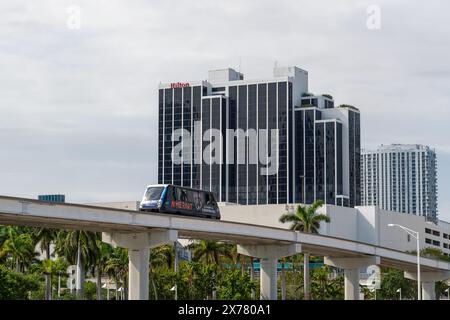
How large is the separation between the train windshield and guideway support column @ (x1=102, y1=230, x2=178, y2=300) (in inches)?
141

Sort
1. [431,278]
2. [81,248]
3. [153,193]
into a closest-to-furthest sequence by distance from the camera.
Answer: [153,193] < [81,248] < [431,278]

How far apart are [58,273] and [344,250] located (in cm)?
3542

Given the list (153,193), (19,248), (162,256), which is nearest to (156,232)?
(153,193)

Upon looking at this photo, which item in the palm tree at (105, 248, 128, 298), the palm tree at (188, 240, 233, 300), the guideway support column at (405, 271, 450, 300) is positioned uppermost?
the palm tree at (188, 240, 233, 300)

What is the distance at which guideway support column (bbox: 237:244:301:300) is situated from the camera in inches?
3750

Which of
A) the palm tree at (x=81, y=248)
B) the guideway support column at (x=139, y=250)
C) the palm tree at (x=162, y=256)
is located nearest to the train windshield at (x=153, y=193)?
the guideway support column at (x=139, y=250)

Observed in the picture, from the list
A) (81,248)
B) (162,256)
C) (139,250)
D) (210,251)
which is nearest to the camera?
(139,250)

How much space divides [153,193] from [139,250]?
532 cm

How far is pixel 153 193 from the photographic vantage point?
80125 mm

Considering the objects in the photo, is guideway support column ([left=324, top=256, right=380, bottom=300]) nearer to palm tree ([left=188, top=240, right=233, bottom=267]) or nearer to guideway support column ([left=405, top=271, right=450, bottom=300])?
palm tree ([left=188, top=240, right=233, bottom=267])

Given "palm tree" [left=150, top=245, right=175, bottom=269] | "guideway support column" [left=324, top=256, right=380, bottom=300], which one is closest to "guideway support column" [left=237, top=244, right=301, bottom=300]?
"guideway support column" [left=324, top=256, right=380, bottom=300]

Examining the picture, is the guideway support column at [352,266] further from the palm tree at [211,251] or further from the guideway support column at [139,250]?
the guideway support column at [139,250]

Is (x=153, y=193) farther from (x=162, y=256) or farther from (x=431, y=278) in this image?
(x=431, y=278)

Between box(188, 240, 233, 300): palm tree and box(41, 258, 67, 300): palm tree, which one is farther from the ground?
box(188, 240, 233, 300): palm tree
